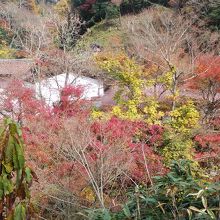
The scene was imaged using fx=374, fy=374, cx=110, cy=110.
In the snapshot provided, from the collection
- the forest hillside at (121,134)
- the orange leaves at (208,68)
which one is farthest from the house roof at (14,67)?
the orange leaves at (208,68)

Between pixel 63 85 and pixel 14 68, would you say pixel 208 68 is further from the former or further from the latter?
pixel 14 68

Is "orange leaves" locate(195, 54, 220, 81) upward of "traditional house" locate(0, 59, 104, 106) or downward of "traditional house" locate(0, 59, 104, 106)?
upward

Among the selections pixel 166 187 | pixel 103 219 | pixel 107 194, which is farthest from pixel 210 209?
pixel 107 194

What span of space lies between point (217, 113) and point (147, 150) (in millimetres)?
7445

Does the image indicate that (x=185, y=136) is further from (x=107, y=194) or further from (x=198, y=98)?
(x=198, y=98)

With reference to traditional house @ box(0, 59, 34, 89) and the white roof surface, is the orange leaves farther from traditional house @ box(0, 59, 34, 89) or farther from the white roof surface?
traditional house @ box(0, 59, 34, 89)

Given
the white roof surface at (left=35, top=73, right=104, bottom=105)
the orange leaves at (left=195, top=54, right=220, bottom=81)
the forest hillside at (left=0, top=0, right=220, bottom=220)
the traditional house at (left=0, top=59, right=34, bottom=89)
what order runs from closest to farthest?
the forest hillside at (left=0, top=0, right=220, bottom=220) → the orange leaves at (left=195, top=54, right=220, bottom=81) → the white roof surface at (left=35, top=73, right=104, bottom=105) → the traditional house at (left=0, top=59, right=34, bottom=89)

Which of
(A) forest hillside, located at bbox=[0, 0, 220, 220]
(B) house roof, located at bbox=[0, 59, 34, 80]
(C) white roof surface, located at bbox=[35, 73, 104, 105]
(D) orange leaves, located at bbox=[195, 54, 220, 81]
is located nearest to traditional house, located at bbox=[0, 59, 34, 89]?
(B) house roof, located at bbox=[0, 59, 34, 80]

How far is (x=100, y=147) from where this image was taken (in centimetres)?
A: 1069

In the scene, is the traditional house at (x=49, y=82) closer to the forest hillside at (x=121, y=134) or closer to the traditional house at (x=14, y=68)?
the traditional house at (x=14, y=68)

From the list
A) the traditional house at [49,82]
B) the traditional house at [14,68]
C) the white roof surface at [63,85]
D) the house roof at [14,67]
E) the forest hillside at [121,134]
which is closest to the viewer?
the forest hillside at [121,134]

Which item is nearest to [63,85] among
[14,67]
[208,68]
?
[14,67]

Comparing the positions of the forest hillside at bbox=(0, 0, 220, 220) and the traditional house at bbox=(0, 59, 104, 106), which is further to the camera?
the traditional house at bbox=(0, 59, 104, 106)

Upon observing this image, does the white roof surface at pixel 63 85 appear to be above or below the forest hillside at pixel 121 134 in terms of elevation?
below
